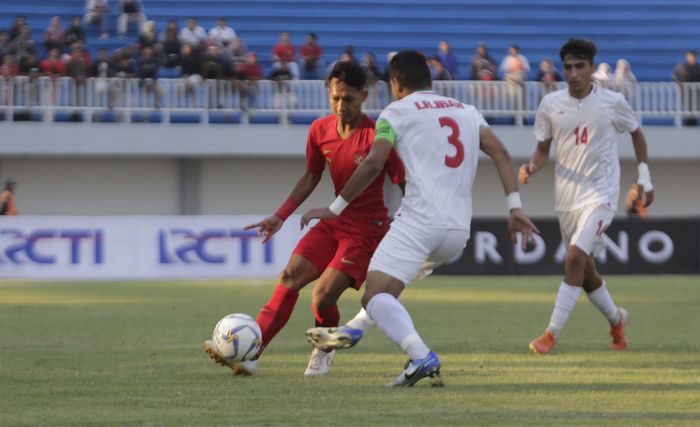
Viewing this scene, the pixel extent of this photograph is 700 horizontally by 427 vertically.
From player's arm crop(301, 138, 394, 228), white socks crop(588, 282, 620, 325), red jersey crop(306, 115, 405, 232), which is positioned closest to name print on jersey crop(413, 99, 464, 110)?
player's arm crop(301, 138, 394, 228)

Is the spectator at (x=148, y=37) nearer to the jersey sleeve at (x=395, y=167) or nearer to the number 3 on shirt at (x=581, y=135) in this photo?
the number 3 on shirt at (x=581, y=135)

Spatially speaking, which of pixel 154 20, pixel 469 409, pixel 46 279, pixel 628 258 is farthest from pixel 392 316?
pixel 154 20

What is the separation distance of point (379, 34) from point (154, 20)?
4.82 meters

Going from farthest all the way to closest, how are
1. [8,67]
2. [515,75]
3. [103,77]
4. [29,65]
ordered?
[515,75] → [103,77] → [29,65] → [8,67]

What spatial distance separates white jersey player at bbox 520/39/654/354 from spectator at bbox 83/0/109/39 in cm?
2022

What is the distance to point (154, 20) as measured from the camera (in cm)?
3111

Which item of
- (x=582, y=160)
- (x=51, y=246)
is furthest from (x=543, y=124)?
(x=51, y=246)

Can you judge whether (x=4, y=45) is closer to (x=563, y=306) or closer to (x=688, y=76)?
(x=688, y=76)

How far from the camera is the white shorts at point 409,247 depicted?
820 cm

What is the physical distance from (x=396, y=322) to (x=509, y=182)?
1.00 m

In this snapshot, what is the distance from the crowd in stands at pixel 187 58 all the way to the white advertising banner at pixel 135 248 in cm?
528

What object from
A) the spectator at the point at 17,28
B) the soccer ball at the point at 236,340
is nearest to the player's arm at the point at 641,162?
the soccer ball at the point at 236,340

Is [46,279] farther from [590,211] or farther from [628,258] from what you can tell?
[590,211]

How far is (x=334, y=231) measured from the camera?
29.8ft
